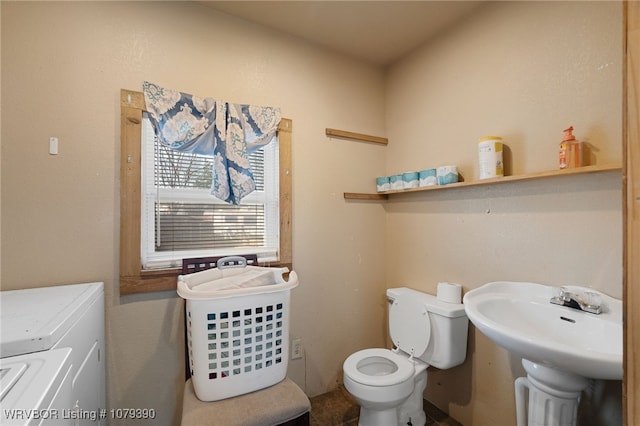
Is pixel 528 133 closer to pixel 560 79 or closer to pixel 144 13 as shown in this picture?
pixel 560 79

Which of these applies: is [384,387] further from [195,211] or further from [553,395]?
[195,211]

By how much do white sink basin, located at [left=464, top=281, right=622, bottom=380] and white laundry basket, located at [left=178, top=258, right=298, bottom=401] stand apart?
904mm

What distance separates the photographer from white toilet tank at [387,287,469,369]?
1598 millimetres

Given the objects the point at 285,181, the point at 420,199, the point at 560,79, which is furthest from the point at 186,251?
the point at 560,79

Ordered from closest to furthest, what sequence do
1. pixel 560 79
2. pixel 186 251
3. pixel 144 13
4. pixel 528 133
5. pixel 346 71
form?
pixel 560 79 < pixel 528 133 < pixel 144 13 < pixel 186 251 < pixel 346 71

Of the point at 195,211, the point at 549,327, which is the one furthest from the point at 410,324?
the point at 195,211

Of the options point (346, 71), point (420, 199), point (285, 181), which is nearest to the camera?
point (285, 181)

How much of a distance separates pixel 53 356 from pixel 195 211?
107 centimetres

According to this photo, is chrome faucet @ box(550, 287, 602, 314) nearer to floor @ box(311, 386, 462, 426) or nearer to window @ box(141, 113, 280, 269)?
floor @ box(311, 386, 462, 426)

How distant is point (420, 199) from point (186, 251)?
1610mm

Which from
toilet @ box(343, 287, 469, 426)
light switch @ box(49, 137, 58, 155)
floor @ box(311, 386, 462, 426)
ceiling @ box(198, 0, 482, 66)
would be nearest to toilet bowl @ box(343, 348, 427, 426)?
Answer: toilet @ box(343, 287, 469, 426)

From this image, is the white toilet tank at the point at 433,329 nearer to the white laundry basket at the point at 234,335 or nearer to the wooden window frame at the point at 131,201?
the white laundry basket at the point at 234,335

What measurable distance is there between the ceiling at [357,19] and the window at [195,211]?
80 centimetres

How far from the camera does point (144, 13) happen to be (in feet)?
5.06
